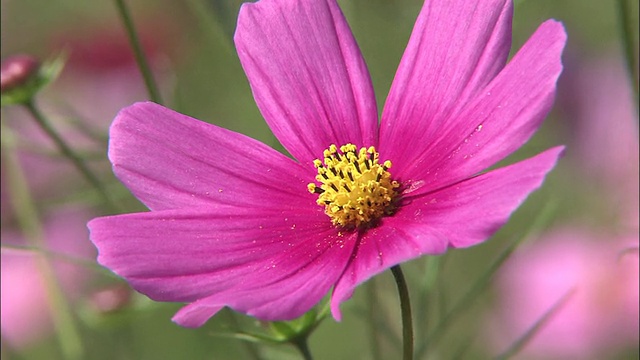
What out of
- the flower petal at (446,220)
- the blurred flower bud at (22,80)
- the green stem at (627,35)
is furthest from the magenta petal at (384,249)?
the blurred flower bud at (22,80)

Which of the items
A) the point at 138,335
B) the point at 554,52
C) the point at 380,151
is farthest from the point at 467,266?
the point at 554,52

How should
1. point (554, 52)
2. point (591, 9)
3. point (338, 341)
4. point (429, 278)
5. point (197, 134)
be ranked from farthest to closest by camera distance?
point (591, 9) → point (338, 341) → point (429, 278) → point (197, 134) → point (554, 52)

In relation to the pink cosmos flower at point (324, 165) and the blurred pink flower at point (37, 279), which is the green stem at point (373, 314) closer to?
the pink cosmos flower at point (324, 165)

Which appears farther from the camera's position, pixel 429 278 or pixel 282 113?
pixel 429 278

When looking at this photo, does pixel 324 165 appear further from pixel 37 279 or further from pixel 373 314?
pixel 37 279

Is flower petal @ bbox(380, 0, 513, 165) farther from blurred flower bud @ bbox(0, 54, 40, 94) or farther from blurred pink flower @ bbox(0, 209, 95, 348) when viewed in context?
blurred pink flower @ bbox(0, 209, 95, 348)

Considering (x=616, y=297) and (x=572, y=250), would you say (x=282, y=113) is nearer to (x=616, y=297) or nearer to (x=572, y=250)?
(x=616, y=297)
